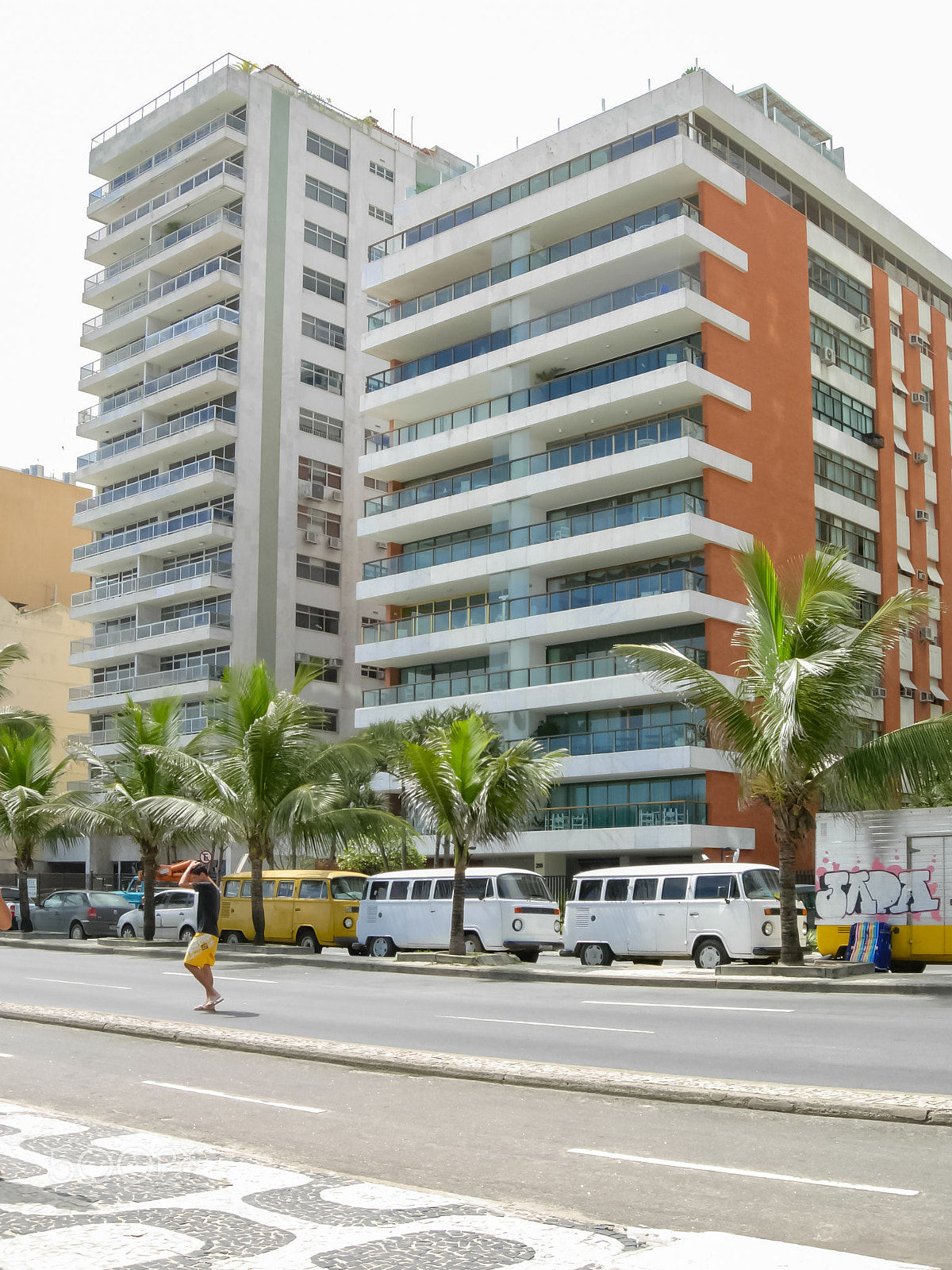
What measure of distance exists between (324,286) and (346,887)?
4132cm

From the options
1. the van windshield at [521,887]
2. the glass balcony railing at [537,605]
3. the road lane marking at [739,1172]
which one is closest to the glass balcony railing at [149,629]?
the glass balcony railing at [537,605]

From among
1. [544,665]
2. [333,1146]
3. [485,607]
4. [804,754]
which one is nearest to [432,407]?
[485,607]

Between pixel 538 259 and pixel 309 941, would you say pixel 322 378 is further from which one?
pixel 309 941

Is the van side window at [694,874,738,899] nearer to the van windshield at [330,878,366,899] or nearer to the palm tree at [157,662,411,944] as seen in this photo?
the van windshield at [330,878,366,899]

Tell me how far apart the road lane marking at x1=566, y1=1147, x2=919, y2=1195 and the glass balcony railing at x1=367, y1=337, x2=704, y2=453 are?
121ft

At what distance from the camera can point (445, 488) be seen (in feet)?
163

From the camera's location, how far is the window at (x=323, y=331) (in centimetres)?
6294

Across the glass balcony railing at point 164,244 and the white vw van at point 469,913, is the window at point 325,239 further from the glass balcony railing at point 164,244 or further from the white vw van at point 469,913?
the white vw van at point 469,913

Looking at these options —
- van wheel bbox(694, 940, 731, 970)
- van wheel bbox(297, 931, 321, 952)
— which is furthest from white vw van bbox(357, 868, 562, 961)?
van wheel bbox(694, 940, 731, 970)

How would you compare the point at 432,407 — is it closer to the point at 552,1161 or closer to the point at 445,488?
the point at 445,488

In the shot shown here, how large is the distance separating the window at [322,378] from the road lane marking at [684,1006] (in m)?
48.5

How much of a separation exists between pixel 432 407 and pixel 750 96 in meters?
17.3

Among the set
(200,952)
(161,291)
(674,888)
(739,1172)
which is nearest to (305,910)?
(674,888)

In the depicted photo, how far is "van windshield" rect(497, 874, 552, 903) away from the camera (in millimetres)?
26328
